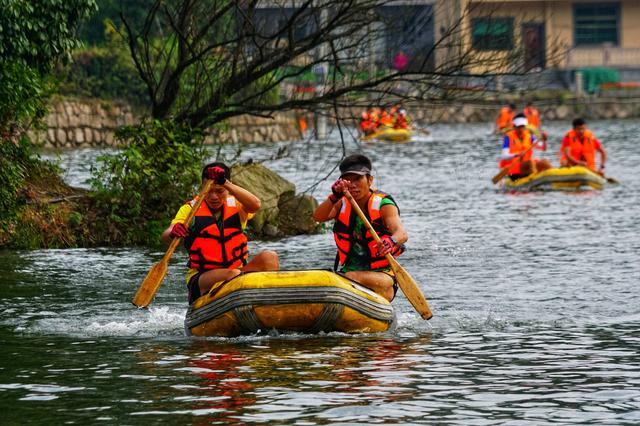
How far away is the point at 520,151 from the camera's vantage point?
30062 mm

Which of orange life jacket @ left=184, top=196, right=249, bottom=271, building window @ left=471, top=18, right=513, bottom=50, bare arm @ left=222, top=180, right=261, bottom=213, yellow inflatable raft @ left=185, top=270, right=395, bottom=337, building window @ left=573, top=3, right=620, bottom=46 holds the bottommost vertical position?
yellow inflatable raft @ left=185, top=270, right=395, bottom=337

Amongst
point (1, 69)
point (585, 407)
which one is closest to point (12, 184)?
point (1, 69)

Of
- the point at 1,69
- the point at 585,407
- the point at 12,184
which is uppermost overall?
the point at 1,69

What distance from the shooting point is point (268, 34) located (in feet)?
69.5

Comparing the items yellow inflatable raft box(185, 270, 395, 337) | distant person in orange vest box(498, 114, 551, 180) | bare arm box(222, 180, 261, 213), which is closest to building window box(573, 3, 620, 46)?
distant person in orange vest box(498, 114, 551, 180)

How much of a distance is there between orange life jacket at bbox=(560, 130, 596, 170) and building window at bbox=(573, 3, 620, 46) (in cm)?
4292

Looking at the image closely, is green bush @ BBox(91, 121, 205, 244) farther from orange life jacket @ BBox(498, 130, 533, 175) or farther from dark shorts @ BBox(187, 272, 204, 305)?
orange life jacket @ BBox(498, 130, 533, 175)

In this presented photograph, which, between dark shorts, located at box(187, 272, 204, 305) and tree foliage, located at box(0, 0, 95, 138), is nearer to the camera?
dark shorts, located at box(187, 272, 204, 305)

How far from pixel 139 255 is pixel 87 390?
Result: 29.4 ft

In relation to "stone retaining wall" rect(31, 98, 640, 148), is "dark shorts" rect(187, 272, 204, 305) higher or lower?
lower

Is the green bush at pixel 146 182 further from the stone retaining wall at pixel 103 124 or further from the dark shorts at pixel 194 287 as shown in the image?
the stone retaining wall at pixel 103 124

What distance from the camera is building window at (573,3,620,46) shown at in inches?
2862

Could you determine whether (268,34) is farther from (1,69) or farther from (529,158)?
(529,158)

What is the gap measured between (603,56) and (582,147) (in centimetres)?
4348
